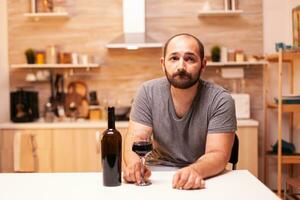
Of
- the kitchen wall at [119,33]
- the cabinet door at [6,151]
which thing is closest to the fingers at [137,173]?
the cabinet door at [6,151]

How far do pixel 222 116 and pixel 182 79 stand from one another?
0.26 meters

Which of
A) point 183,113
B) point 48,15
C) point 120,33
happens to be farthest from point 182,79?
point 48,15

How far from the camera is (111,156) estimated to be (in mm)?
1442

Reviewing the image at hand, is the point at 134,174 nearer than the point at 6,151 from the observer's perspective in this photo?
Yes

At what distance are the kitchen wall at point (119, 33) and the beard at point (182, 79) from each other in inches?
92.1

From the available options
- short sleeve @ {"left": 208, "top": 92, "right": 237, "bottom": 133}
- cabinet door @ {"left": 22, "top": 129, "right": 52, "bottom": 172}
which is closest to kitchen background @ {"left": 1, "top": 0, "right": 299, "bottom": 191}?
cabinet door @ {"left": 22, "top": 129, "right": 52, "bottom": 172}

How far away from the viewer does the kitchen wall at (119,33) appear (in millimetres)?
4242

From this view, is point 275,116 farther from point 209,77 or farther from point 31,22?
point 31,22

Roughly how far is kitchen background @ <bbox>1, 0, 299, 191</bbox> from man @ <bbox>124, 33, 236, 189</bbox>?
7.20ft

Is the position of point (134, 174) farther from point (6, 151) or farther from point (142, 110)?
point (6, 151)

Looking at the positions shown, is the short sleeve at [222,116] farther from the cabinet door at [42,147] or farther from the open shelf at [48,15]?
the open shelf at [48,15]

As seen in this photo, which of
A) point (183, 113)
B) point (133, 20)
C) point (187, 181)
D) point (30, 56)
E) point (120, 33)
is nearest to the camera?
point (187, 181)

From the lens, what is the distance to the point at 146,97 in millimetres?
2117

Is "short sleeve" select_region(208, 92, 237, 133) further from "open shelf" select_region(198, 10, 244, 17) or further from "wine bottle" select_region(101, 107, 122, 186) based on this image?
"open shelf" select_region(198, 10, 244, 17)
